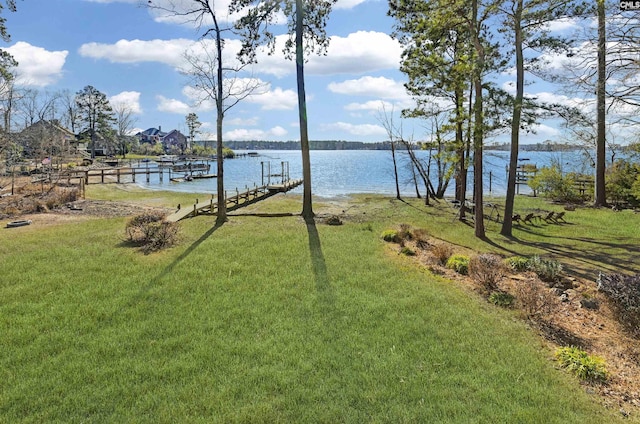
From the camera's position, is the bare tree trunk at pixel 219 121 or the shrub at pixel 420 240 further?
the bare tree trunk at pixel 219 121

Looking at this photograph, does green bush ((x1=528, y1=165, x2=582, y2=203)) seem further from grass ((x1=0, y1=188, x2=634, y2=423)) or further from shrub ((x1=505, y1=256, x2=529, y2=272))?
grass ((x1=0, y1=188, x2=634, y2=423))

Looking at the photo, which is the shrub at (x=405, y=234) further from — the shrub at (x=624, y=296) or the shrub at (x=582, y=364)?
the shrub at (x=582, y=364)

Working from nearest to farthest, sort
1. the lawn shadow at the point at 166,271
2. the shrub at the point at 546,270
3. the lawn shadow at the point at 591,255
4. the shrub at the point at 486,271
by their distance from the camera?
the lawn shadow at the point at 166,271, the shrub at the point at 486,271, the shrub at the point at 546,270, the lawn shadow at the point at 591,255

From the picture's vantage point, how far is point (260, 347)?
4965 millimetres

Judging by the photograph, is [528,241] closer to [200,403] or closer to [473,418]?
[473,418]

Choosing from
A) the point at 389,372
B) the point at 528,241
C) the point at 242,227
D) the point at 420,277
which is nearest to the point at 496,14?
the point at 528,241

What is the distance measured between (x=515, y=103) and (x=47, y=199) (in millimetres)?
22048

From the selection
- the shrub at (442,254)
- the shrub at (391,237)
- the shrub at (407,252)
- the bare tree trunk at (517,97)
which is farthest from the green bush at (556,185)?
the shrub at (407,252)

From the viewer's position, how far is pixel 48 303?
630 cm

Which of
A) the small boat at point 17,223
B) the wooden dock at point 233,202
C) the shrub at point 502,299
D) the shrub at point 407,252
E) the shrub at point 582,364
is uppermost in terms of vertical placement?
the wooden dock at point 233,202

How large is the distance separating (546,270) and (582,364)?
396 centimetres

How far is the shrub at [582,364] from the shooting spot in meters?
4.48

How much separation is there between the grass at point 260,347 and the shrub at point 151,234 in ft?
3.45

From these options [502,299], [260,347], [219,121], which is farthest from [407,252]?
[219,121]
